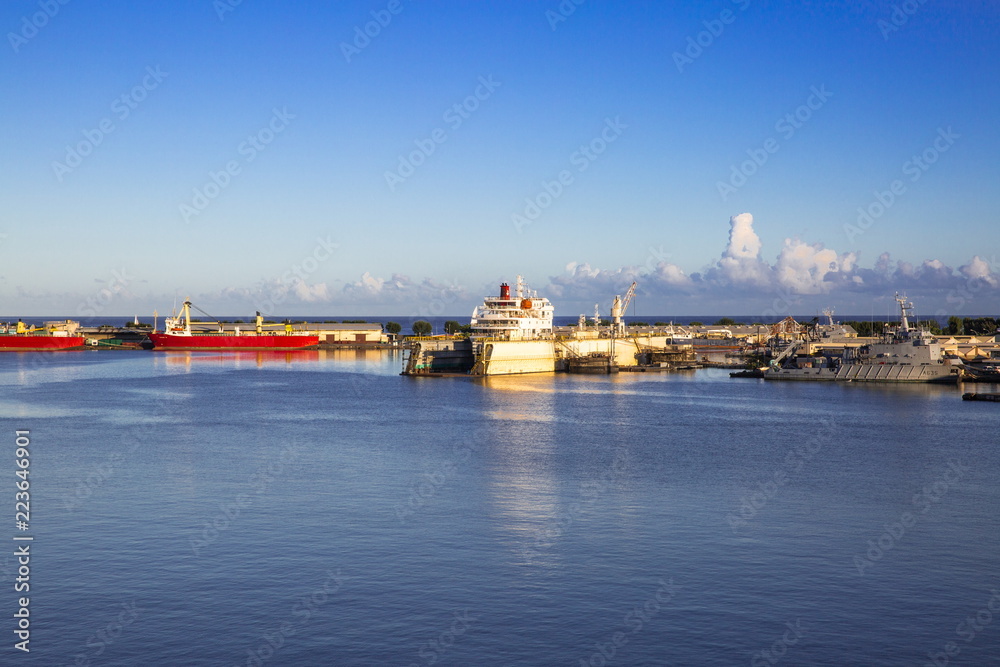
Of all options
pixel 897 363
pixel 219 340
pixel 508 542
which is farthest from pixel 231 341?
pixel 508 542

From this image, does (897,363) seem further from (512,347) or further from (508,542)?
(508,542)

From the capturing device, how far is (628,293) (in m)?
124

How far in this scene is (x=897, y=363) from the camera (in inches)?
3199

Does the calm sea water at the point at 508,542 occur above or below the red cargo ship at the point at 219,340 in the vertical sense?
below

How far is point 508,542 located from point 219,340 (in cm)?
13387

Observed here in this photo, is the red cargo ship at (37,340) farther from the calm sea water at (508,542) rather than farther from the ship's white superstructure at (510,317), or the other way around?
the calm sea water at (508,542)

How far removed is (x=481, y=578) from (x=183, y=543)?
899cm

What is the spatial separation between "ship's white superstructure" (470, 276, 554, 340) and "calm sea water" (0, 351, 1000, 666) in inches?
1564

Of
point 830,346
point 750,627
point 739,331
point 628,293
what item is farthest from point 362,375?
point 739,331

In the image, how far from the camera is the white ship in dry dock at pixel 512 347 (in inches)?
3543

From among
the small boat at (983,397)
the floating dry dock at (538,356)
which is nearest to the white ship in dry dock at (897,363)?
the small boat at (983,397)

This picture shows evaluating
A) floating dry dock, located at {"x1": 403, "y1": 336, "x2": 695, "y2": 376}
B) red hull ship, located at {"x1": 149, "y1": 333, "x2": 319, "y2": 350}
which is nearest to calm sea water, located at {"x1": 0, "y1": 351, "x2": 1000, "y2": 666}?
floating dry dock, located at {"x1": 403, "y1": 336, "x2": 695, "y2": 376}

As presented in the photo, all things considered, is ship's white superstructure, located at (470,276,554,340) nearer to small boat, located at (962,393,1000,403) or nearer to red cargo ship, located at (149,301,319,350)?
small boat, located at (962,393,1000,403)

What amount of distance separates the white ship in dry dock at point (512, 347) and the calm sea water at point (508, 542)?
118 feet
